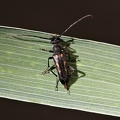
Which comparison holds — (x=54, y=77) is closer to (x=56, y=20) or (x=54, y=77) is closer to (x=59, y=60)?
(x=59, y=60)

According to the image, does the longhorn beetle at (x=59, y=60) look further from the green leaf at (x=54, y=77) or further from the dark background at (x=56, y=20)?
the dark background at (x=56, y=20)

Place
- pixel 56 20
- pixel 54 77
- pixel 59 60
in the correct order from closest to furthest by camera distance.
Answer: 1. pixel 54 77
2. pixel 59 60
3. pixel 56 20

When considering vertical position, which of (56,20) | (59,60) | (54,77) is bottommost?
(54,77)

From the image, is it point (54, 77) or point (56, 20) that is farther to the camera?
point (56, 20)

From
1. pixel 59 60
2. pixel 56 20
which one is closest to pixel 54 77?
pixel 59 60

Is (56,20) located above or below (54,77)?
above

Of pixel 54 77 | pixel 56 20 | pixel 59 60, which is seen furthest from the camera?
pixel 56 20

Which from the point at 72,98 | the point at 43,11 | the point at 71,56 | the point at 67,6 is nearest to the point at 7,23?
the point at 43,11
